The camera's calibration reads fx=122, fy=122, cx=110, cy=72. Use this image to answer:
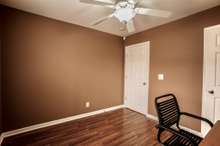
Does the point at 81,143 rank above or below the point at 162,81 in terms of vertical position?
below

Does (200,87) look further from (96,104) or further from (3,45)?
(3,45)

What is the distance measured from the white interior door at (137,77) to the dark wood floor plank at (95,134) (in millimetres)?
585

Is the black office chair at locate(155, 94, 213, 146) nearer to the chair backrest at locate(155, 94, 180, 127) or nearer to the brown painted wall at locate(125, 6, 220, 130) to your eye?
the chair backrest at locate(155, 94, 180, 127)

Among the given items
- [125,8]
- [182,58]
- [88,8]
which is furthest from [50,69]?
[182,58]

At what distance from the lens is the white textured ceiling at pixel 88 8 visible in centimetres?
196

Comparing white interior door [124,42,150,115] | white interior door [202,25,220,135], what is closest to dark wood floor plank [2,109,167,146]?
white interior door [124,42,150,115]

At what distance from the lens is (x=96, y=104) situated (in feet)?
10.8

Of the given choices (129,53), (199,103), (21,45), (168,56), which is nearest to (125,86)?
(129,53)

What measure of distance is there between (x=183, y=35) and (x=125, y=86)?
2107mm

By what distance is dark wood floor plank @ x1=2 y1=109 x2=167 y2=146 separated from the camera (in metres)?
2.04

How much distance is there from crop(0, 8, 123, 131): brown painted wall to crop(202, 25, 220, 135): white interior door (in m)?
2.20

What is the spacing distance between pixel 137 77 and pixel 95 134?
189 centimetres

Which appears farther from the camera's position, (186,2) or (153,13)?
(153,13)

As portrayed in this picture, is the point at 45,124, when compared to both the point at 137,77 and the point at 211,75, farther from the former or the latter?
the point at 211,75
